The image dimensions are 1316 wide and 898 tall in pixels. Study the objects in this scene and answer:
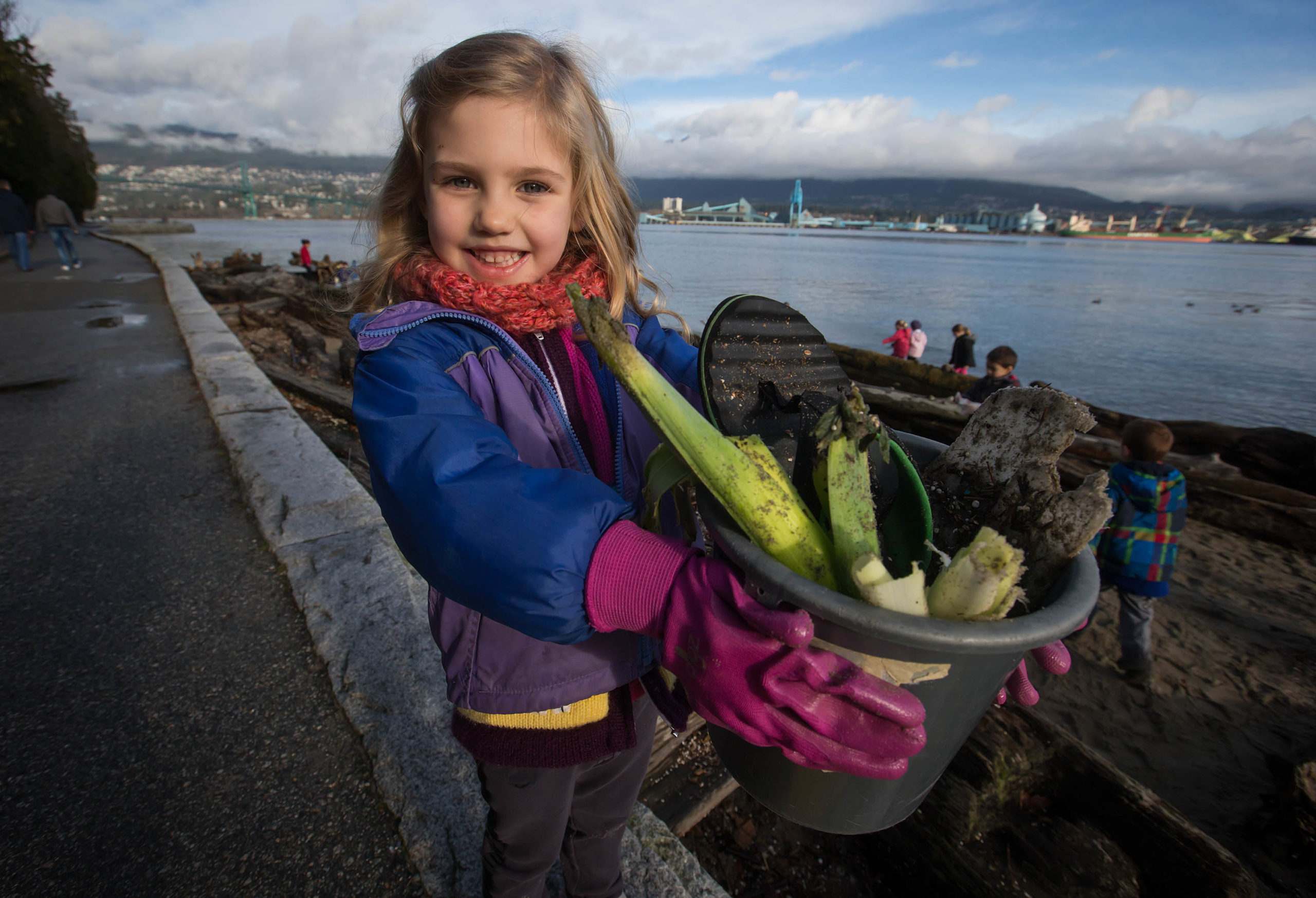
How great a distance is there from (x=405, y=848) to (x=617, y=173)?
2.08 meters

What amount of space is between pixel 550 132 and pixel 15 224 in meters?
20.2

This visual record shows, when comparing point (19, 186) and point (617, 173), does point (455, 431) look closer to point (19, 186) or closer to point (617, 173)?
point (617, 173)

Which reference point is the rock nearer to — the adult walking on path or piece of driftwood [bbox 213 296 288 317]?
piece of driftwood [bbox 213 296 288 317]

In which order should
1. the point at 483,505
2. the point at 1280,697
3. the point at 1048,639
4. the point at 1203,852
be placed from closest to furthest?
the point at 1048,639 < the point at 483,505 < the point at 1203,852 < the point at 1280,697

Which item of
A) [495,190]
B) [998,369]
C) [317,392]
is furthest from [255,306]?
[495,190]

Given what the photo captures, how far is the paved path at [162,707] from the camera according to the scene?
1723mm

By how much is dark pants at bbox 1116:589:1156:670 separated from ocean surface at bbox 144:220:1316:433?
4.16m

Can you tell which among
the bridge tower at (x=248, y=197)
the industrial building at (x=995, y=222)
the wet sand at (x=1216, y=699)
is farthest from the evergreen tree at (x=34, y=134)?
the industrial building at (x=995, y=222)

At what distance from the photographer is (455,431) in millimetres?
1048

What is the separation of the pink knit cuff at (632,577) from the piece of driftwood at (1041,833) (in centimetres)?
224

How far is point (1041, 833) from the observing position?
2518 millimetres

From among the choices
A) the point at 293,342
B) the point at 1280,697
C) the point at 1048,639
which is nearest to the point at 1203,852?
the point at 1048,639

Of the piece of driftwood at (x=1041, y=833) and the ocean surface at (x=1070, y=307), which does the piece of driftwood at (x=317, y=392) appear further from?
the piece of driftwood at (x=1041, y=833)

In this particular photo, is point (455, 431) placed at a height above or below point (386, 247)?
below
